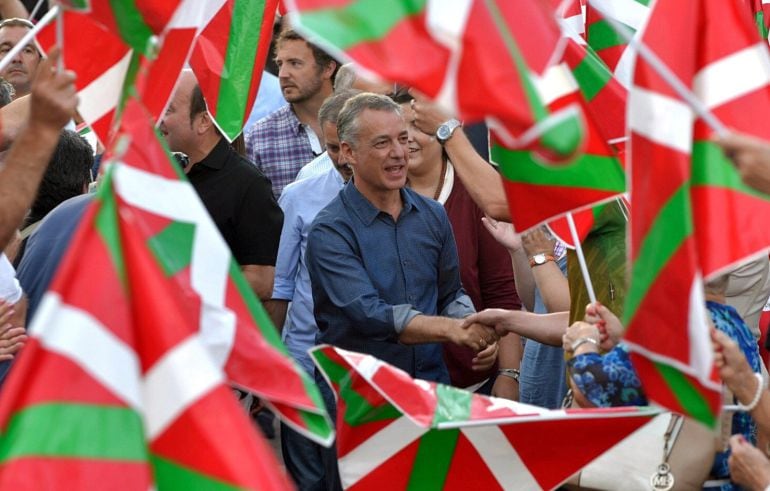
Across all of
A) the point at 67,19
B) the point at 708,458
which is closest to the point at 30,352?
the point at 67,19

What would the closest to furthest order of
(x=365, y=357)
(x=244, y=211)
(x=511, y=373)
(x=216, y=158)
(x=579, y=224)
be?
(x=365, y=357) < (x=579, y=224) < (x=511, y=373) < (x=244, y=211) < (x=216, y=158)

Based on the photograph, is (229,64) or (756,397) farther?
(229,64)

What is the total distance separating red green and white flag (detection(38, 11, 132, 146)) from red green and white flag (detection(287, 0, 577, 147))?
1.45m

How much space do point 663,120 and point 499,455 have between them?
122cm

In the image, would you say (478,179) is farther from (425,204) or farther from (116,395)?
(116,395)

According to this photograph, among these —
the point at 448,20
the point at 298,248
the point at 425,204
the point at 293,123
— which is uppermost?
the point at 448,20

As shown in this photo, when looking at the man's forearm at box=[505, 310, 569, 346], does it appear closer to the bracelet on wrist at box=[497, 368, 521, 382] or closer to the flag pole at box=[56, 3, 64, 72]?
the bracelet on wrist at box=[497, 368, 521, 382]

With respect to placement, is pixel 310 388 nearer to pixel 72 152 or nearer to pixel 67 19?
pixel 67 19

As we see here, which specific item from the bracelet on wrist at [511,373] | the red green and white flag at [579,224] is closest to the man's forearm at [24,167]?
the red green and white flag at [579,224]

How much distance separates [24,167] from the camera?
410cm

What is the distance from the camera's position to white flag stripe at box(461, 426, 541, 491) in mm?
4422

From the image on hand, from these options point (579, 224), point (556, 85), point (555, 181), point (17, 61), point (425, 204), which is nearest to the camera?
point (556, 85)

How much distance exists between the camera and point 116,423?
3078 mm

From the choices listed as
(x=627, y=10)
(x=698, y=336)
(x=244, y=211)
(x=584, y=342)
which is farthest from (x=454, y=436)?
(x=244, y=211)
